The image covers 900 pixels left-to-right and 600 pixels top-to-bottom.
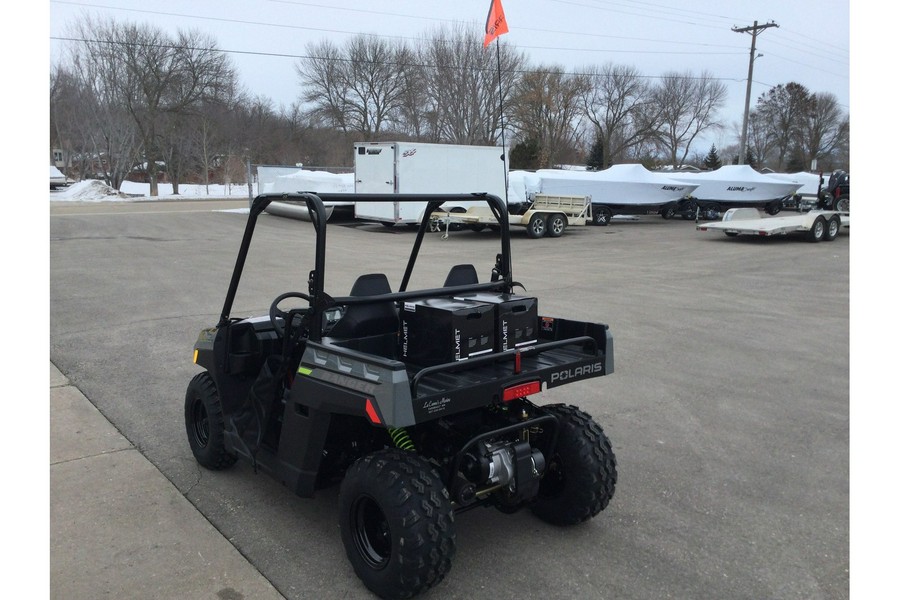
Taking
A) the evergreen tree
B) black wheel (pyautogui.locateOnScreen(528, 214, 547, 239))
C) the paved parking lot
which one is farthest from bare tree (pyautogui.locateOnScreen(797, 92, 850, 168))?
the paved parking lot

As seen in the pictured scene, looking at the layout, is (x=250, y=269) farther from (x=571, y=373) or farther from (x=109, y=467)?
(x=571, y=373)

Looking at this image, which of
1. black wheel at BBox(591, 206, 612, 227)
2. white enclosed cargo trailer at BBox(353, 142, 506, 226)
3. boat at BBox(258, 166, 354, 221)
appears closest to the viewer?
white enclosed cargo trailer at BBox(353, 142, 506, 226)

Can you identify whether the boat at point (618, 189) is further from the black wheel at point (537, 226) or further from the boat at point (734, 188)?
the black wheel at point (537, 226)

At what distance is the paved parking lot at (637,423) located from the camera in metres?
3.32

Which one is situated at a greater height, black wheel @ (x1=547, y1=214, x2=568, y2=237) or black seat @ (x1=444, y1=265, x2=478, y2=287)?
black wheel @ (x1=547, y1=214, x2=568, y2=237)

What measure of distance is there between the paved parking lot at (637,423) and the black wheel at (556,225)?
708 cm

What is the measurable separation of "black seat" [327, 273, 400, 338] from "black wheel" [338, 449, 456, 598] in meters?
0.72

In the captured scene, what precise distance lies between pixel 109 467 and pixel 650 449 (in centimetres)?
352

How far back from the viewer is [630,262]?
50.0 ft

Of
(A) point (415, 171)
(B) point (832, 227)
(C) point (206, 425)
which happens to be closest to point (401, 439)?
(C) point (206, 425)

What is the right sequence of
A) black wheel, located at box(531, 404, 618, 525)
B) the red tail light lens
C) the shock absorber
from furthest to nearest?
black wheel, located at box(531, 404, 618, 525) < the shock absorber < the red tail light lens

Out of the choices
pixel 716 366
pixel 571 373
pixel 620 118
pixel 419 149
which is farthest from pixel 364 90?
pixel 571 373

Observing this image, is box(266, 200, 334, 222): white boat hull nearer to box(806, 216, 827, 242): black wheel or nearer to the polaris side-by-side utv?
box(806, 216, 827, 242): black wheel

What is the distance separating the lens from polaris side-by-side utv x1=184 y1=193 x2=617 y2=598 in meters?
2.92
